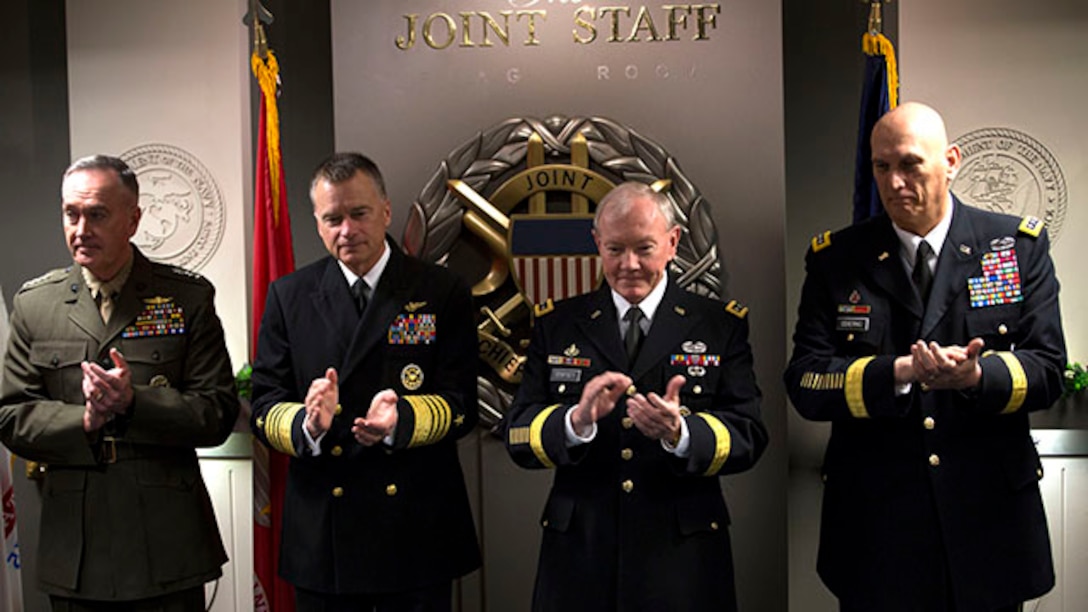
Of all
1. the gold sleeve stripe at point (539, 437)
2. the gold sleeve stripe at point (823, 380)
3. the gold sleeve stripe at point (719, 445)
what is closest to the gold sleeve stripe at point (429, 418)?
the gold sleeve stripe at point (539, 437)

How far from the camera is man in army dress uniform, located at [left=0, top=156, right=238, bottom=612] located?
2.82 metres

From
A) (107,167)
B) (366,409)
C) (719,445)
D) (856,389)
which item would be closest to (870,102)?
(856,389)

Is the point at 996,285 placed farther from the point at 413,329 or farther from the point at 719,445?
the point at 413,329

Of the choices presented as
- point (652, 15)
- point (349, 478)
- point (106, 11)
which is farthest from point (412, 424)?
point (106, 11)

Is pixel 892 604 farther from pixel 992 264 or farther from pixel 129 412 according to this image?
pixel 129 412

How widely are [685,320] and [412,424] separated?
77 cm

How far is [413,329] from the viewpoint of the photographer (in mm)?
2879

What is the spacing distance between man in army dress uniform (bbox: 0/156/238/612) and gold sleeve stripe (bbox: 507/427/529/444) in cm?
92

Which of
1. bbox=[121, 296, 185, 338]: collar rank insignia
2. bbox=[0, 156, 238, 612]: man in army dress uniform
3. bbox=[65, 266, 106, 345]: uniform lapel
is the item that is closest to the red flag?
bbox=[0, 156, 238, 612]: man in army dress uniform

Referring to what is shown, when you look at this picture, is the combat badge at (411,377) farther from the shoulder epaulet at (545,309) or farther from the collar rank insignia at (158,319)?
the collar rank insignia at (158,319)

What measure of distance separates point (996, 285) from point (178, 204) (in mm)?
3124

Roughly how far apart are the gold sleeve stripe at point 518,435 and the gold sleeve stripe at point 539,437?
15mm

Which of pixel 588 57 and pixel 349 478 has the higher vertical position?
pixel 588 57

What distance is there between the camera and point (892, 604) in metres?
2.57
